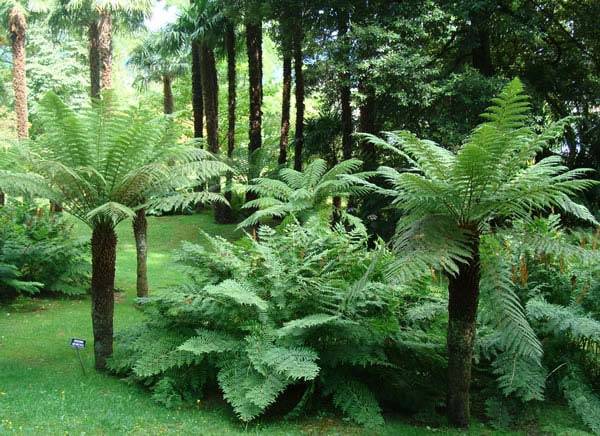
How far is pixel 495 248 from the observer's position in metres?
4.29

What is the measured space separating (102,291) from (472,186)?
3.80 metres

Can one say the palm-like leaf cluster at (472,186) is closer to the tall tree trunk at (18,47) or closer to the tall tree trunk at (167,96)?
the tall tree trunk at (18,47)

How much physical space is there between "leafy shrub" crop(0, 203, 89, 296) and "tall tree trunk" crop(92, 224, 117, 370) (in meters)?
3.66

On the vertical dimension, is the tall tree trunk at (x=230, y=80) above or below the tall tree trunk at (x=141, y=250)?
above

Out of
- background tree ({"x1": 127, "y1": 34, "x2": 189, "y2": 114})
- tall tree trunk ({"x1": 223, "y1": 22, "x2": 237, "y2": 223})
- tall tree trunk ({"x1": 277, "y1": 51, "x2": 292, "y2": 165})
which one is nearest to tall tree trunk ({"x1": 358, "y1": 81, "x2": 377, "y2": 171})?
tall tree trunk ({"x1": 277, "y1": 51, "x2": 292, "y2": 165})

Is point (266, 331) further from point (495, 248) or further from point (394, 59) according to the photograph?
point (394, 59)

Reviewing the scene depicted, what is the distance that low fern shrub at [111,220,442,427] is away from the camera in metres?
4.52

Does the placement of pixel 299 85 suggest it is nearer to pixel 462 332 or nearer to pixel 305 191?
pixel 305 191

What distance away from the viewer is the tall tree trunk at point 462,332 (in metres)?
4.35

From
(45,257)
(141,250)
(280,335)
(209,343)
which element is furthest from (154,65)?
(280,335)


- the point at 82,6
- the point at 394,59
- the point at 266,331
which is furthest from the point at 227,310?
the point at 82,6

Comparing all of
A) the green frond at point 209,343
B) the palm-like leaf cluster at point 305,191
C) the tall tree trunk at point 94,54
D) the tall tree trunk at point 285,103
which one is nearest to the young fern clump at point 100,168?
the green frond at point 209,343

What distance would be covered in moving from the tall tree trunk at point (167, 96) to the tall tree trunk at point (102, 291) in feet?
78.6

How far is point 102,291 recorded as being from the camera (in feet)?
18.5
